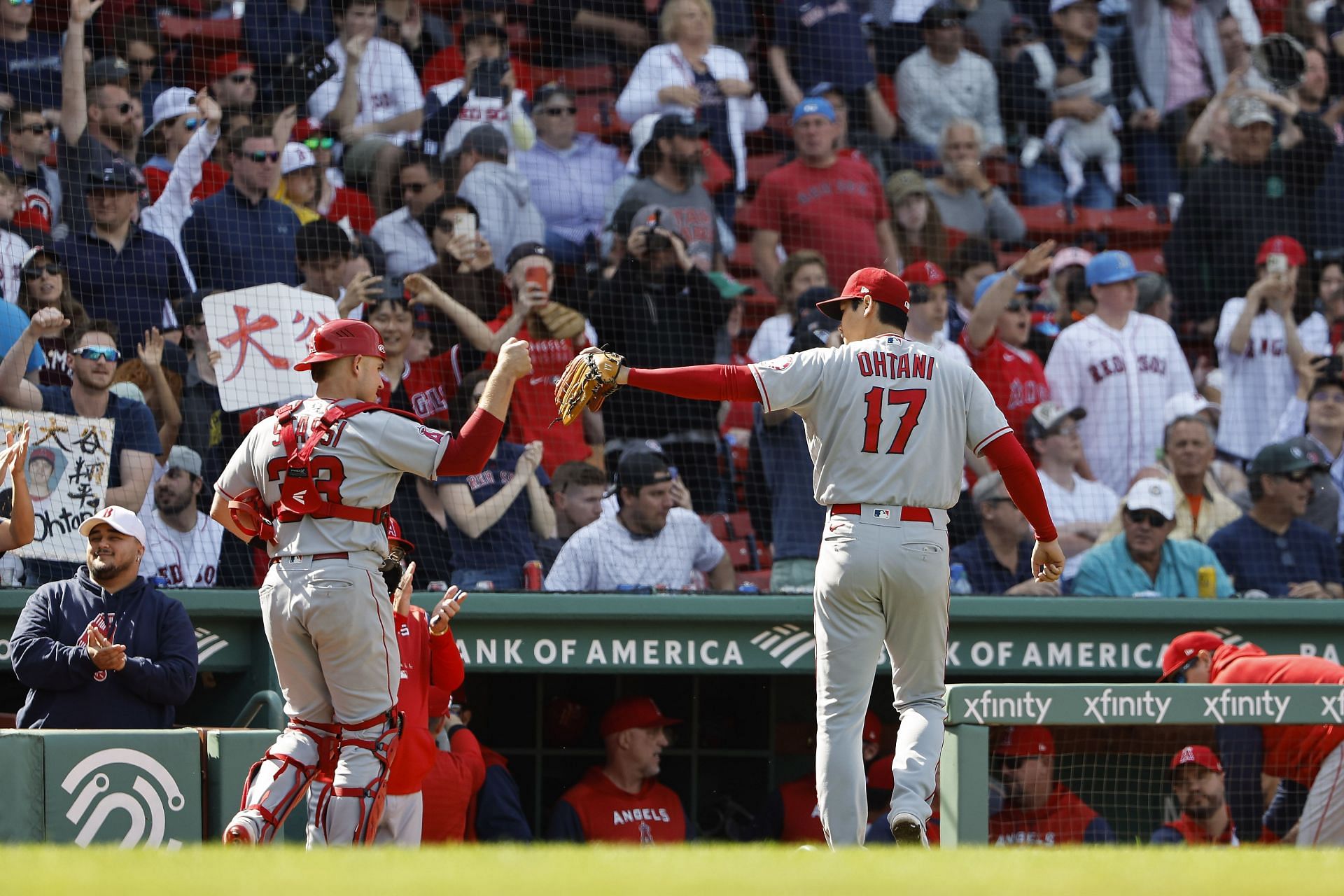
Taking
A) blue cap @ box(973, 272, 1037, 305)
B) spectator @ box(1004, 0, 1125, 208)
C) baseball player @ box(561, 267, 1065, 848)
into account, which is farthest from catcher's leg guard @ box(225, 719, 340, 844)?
spectator @ box(1004, 0, 1125, 208)

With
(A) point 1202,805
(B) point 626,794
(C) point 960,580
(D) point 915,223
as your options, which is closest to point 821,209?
(D) point 915,223

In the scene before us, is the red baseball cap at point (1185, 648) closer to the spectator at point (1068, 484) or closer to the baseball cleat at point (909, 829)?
the spectator at point (1068, 484)

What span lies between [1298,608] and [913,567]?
12.5 feet

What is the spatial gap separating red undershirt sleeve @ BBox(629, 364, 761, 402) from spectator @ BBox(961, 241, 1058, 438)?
3932 millimetres

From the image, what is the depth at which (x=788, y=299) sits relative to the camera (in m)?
8.64

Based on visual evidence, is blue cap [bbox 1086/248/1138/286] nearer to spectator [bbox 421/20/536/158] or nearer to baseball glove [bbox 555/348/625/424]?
spectator [bbox 421/20/536/158]

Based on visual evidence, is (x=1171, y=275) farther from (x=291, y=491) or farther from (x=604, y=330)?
(x=291, y=491)

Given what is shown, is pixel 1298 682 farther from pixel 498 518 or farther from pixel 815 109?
pixel 815 109

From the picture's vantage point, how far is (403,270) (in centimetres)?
809

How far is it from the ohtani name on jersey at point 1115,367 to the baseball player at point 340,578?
4861mm

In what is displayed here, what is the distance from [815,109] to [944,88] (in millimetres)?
1255

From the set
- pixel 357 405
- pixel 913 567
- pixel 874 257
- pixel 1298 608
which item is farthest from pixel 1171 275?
pixel 357 405

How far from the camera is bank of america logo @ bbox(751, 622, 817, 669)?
7.39 m

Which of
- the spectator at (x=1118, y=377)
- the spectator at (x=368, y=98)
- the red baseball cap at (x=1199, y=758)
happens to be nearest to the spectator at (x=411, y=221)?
the spectator at (x=368, y=98)
